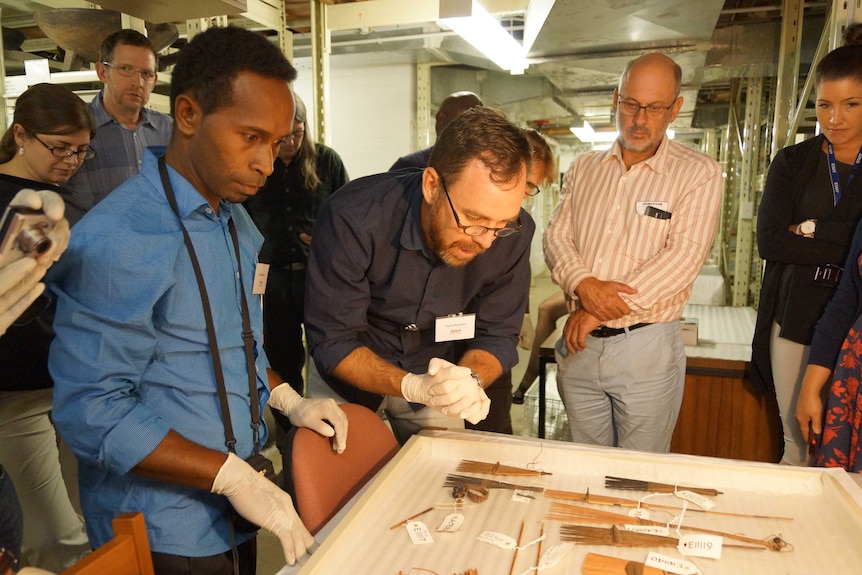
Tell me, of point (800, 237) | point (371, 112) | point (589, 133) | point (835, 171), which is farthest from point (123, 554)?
point (589, 133)

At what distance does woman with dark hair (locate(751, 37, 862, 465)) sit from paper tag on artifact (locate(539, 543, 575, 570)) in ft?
3.79

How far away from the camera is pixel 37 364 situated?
1811mm

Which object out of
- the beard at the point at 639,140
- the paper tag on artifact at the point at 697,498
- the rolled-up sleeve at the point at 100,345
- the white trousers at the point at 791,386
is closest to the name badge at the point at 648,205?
the beard at the point at 639,140

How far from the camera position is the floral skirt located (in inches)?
64.3

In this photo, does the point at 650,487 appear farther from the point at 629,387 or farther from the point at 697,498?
the point at 629,387

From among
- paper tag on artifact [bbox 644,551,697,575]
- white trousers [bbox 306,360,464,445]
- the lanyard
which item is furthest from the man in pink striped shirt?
paper tag on artifact [bbox 644,551,697,575]

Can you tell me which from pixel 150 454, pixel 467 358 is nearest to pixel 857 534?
pixel 467 358

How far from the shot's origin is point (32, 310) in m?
1.00

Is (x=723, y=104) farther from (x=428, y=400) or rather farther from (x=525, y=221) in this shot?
(x=428, y=400)

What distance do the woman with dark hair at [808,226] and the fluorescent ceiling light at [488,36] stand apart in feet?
4.21

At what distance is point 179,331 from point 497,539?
0.66 meters

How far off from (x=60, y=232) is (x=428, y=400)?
81 centimetres

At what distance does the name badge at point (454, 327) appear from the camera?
5.30ft

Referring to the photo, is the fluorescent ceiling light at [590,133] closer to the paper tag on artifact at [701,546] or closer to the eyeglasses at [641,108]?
the eyeglasses at [641,108]
